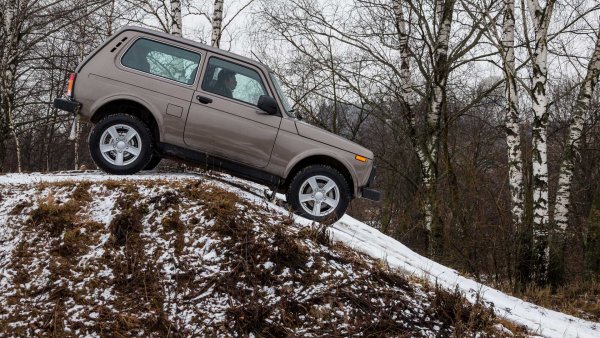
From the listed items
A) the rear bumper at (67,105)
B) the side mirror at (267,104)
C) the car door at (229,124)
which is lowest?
the rear bumper at (67,105)

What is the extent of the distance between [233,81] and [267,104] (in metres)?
0.65

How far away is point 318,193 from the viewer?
21.3 ft

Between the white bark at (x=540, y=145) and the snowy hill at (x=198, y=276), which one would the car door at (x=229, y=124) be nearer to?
the snowy hill at (x=198, y=276)

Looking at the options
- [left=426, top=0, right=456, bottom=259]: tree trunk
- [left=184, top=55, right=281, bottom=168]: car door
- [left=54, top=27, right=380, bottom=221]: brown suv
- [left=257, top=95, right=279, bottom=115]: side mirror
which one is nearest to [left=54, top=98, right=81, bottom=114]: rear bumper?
[left=54, top=27, right=380, bottom=221]: brown suv

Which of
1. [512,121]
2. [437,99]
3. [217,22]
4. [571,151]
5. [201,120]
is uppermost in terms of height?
[217,22]

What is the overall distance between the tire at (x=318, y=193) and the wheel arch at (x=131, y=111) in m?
1.82

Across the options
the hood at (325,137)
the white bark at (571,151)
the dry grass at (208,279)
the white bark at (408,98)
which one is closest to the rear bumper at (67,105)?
the dry grass at (208,279)

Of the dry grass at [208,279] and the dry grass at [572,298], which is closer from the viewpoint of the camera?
the dry grass at [208,279]

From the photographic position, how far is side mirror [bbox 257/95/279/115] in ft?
20.5

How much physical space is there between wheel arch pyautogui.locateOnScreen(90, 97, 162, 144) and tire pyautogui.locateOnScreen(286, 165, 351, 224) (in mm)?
1823

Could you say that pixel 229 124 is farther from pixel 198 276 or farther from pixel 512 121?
pixel 512 121

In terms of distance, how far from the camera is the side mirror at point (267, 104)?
624 cm

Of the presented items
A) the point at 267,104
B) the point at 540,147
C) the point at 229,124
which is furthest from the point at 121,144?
the point at 540,147

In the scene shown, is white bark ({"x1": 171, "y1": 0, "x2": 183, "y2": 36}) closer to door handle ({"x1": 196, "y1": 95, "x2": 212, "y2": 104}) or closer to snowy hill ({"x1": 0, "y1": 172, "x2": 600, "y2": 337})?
door handle ({"x1": 196, "y1": 95, "x2": 212, "y2": 104})
